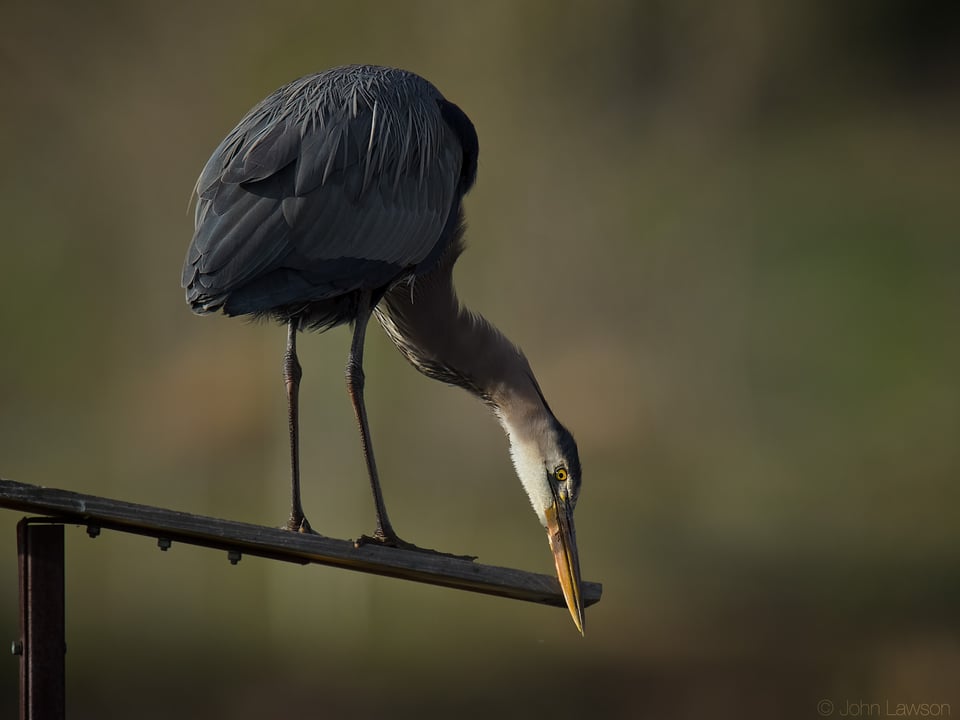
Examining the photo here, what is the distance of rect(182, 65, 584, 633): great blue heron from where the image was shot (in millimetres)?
2434

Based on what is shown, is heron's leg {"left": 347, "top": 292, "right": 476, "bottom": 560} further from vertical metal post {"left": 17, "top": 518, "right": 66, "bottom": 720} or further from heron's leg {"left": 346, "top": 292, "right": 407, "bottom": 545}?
vertical metal post {"left": 17, "top": 518, "right": 66, "bottom": 720}

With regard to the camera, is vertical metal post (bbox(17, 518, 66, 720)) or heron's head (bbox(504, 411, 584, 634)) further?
heron's head (bbox(504, 411, 584, 634))

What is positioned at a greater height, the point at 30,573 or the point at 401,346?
the point at 401,346

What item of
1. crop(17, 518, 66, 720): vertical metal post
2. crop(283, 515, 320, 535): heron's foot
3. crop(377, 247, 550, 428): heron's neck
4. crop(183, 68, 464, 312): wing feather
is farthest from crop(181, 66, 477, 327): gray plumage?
crop(17, 518, 66, 720): vertical metal post

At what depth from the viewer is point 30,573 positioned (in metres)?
1.85

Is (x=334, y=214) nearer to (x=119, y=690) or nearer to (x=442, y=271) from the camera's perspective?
(x=442, y=271)

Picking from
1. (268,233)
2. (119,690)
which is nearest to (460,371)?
(268,233)

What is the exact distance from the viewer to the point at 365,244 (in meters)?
2.61

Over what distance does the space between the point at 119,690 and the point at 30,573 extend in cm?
430

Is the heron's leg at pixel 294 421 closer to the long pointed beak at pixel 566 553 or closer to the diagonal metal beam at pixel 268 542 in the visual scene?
the diagonal metal beam at pixel 268 542

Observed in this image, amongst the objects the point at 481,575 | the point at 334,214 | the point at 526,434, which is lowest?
the point at 481,575

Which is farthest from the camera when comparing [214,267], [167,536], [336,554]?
[214,267]

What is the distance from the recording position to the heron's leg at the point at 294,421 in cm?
259

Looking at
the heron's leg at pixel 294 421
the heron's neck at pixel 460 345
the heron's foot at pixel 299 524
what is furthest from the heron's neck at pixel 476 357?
the heron's foot at pixel 299 524
